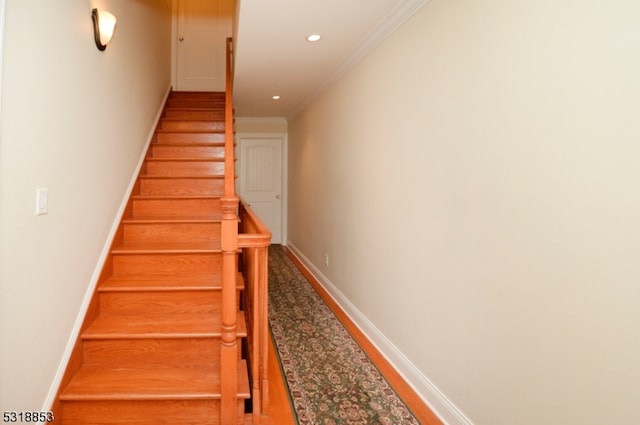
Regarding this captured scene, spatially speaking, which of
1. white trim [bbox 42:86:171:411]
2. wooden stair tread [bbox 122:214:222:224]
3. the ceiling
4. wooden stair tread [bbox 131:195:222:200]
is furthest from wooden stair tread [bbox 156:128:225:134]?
wooden stair tread [bbox 122:214:222:224]

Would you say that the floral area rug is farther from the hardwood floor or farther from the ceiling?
the ceiling

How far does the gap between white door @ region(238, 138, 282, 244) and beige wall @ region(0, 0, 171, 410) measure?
353cm

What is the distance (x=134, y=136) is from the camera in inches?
121

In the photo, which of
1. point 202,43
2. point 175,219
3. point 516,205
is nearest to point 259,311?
point 516,205

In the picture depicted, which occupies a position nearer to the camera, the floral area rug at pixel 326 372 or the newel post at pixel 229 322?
the newel post at pixel 229 322

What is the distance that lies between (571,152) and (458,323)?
3.09 ft

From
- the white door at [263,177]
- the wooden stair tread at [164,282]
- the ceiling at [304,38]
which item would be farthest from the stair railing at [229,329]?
the white door at [263,177]

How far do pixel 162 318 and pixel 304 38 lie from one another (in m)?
2.23

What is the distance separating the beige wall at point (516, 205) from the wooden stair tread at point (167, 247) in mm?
1337

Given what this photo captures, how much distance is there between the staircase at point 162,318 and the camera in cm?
173

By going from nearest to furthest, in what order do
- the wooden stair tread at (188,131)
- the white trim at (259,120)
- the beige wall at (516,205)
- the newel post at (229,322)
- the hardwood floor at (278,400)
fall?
the beige wall at (516,205) → the newel post at (229,322) → the hardwood floor at (278,400) → the wooden stair tread at (188,131) → the white trim at (259,120)

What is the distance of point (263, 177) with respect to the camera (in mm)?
6270

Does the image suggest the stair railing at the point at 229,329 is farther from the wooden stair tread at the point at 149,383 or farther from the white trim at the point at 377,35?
the white trim at the point at 377,35

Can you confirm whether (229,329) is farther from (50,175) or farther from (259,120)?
(259,120)
